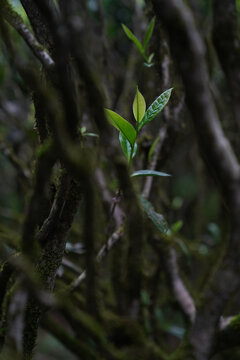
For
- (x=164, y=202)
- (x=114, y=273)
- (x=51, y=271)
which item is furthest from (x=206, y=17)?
(x=51, y=271)

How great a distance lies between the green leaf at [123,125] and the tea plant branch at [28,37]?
0.60 feet

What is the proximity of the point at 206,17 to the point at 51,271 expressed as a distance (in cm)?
236

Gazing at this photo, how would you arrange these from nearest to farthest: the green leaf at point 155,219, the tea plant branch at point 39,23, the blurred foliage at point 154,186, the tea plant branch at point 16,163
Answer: the tea plant branch at point 39,23, the green leaf at point 155,219, the blurred foliage at point 154,186, the tea plant branch at point 16,163

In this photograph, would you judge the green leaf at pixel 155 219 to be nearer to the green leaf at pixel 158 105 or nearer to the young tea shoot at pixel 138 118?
the young tea shoot at pixel 138 118

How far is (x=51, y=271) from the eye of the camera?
90 centimetres

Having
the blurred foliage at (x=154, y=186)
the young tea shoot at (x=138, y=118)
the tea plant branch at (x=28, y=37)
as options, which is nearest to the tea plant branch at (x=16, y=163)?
the blurred foliage at (x=154, y=186)

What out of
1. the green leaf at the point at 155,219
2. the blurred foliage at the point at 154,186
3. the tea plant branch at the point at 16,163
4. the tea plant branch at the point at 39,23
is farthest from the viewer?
the tea plant branch at the point at 16,163

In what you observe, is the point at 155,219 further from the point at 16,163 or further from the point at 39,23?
the point at 16,163

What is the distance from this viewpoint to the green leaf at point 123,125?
813 mm

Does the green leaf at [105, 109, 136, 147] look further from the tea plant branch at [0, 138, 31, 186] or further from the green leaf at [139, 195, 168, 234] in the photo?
the tea plant branch at [0, 138, 31, 186]

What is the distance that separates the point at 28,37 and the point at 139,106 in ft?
1.15

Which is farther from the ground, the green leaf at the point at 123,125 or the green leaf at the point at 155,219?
the green leaf at the point at 123,125

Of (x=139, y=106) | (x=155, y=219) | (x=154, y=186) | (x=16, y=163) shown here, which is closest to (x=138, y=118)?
(x=139, y=106)

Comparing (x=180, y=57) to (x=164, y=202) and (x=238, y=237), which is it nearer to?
(x=238, y=237)
